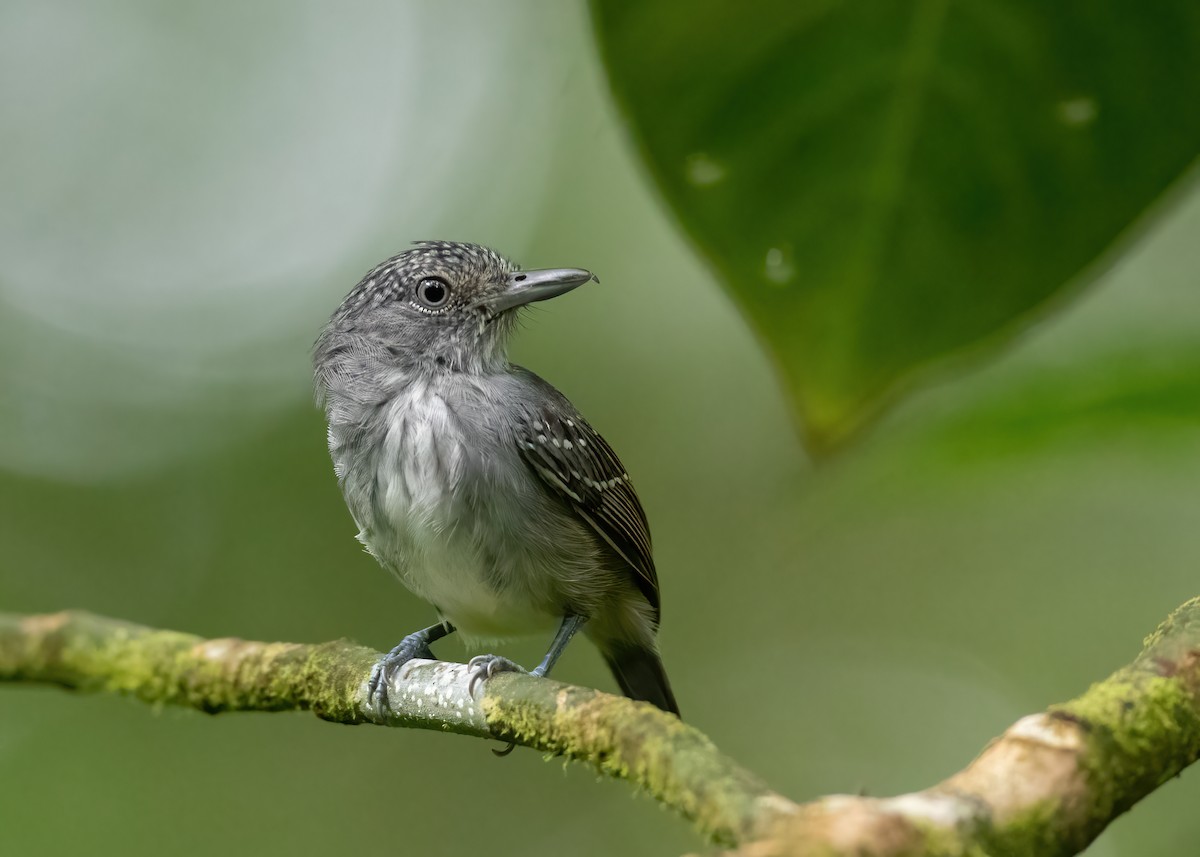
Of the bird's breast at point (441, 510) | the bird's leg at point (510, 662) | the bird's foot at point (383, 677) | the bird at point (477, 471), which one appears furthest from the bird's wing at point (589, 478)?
the bird's foot at point (383, 677)

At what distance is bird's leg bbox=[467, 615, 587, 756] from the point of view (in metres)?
2.89

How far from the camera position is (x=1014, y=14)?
4.39 feet

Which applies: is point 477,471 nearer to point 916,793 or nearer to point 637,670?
point 637,670

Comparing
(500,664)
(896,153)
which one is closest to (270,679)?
(500,664)

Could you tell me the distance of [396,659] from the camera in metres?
3.54

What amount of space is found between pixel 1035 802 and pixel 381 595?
25.4 feet

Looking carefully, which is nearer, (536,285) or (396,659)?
(396,659)

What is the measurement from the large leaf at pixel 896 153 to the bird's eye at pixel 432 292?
323 cm

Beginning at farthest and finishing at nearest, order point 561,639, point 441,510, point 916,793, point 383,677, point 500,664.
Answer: point 561,639, point 441,510, point 383,677, point 500,664, point 916,793

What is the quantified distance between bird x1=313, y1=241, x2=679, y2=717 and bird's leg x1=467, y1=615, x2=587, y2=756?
0.01 metres

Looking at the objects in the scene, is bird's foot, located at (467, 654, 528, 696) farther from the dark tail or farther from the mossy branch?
the dark tail

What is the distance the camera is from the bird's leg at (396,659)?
3158 mm

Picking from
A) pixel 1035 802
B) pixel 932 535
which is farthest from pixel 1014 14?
pixel 932 535

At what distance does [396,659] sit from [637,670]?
4.92 feet
